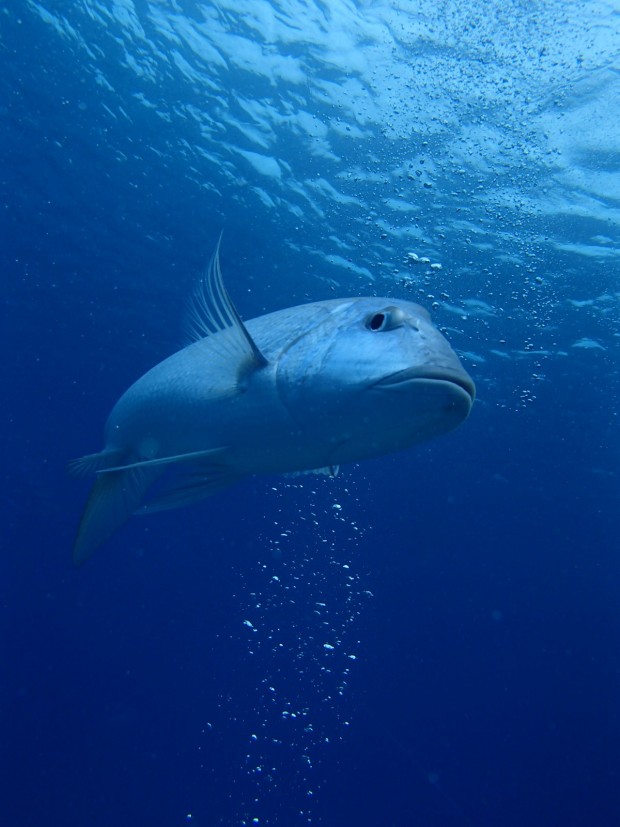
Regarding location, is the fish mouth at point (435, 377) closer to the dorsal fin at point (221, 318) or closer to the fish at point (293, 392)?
the fish at point (293, 392)

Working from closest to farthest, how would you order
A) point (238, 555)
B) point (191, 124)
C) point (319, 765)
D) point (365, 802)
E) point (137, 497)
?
point (137, 497) < point (191, 124) < point (365, 802) < point (319, 765) < point (238, 555)

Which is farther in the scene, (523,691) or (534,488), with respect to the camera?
(523,691)

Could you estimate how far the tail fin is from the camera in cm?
382

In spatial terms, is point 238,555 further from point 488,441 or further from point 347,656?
point 488,441

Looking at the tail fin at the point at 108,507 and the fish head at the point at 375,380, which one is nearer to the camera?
the fish head at the point at 375,380

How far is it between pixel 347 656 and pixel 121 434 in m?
27.4

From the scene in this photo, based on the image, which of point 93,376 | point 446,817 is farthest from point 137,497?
point 446,817

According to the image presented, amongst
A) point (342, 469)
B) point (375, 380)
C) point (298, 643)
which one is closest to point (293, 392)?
point (375, 380)

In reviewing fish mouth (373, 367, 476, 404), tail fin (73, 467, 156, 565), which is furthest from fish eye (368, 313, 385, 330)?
tail fin (73, 467, 156, 565)

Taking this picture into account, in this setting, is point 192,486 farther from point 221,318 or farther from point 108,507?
point 108,507

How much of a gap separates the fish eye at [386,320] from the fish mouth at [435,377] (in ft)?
0.78

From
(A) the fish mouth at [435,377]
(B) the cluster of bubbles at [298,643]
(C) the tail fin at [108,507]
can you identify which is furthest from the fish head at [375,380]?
(B) the cluster of bubbles at [298,643]

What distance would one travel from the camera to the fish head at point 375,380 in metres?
2.05

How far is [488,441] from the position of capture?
22703mm
